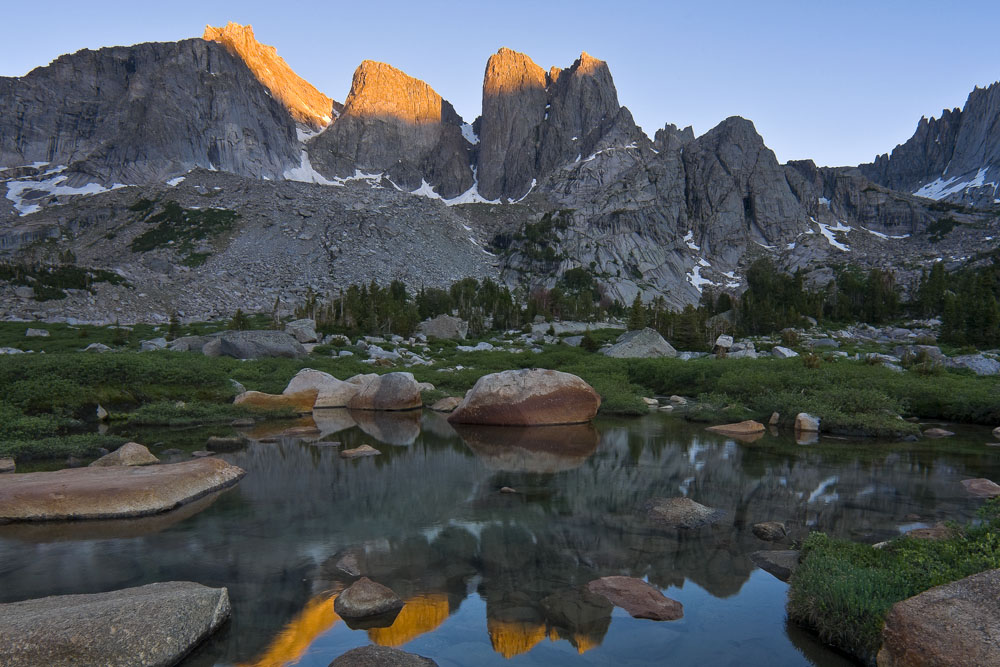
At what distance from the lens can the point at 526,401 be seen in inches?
919

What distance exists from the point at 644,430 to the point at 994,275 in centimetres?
8801

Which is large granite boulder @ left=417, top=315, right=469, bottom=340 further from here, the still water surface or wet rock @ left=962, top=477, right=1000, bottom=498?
wet rock @ left=962, top=477, right=1000, bottom=498

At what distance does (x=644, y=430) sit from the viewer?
22.4 meters

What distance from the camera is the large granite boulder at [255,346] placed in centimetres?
3762

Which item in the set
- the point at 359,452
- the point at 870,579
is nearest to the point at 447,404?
the point at 359,452

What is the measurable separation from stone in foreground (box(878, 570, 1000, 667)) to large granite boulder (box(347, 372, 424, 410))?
23780mm

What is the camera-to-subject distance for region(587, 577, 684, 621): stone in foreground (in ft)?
24.4

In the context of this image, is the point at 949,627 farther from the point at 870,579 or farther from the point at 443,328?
the point at 443,328

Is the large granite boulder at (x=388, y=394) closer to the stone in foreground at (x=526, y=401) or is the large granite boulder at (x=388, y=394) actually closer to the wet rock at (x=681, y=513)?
the stone in foreground at (x=526, y=401)

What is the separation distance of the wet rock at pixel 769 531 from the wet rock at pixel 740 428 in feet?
37.1

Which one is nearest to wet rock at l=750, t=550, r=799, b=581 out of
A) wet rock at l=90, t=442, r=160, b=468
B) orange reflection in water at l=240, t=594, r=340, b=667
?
orange reflection in water at l=240, t=594, r=340, b=667

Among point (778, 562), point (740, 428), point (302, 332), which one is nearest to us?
point (778, 562)

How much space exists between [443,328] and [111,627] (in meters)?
56.0

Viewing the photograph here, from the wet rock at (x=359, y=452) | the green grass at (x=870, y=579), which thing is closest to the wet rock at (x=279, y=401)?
the wet rock at (x=359, y=452)
